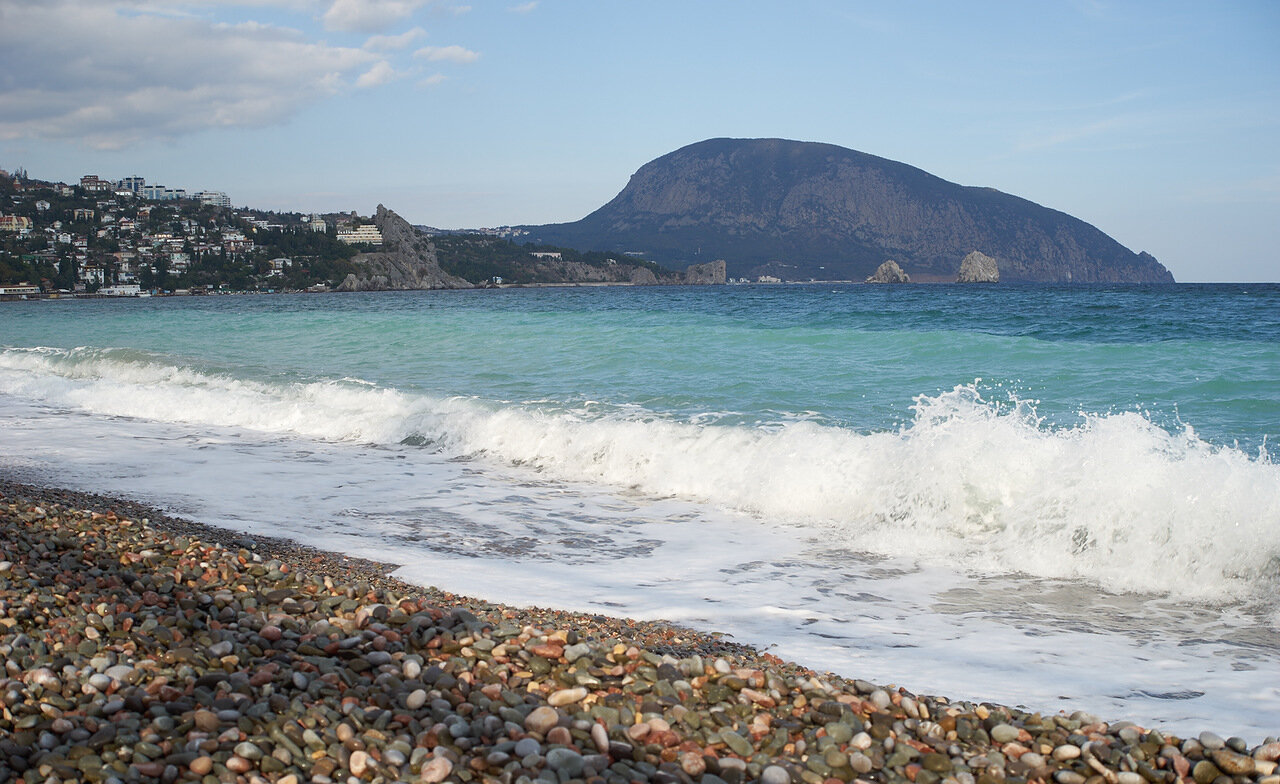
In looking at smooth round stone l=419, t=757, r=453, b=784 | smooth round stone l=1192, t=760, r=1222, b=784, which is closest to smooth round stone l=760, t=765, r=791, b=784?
smooth round stone l=419, t=757, r=453, b=784

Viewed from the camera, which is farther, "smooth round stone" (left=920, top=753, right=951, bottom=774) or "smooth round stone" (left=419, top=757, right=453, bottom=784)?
"smooth round stone" (left=920, top=753, right=951, bottom=774)

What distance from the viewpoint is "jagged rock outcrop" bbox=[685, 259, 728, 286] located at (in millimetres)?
144500

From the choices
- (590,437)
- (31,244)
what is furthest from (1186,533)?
(31,244)

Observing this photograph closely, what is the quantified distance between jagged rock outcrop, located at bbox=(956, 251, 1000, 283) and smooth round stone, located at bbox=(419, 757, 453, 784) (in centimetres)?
14541

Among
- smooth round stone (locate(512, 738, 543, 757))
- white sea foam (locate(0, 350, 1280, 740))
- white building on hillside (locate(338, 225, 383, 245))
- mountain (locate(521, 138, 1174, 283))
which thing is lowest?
white sea foam (locate(0, 350, 1280, 740))

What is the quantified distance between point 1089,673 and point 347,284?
11038 cm

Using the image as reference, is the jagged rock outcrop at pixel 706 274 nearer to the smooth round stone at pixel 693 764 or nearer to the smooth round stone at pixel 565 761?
the smooth round stone at pixel 693 764

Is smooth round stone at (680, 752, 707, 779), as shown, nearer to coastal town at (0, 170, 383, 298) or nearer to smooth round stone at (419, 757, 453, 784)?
smooth round stone at (419, 757, 453, 784)

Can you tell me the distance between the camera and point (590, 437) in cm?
1057

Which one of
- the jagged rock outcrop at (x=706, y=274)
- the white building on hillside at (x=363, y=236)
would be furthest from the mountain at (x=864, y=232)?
the white building on hillside at (x=363, y=236)

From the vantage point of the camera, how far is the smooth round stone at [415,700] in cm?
322

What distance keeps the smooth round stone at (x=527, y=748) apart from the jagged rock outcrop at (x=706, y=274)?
142065mm

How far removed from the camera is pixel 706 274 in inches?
5699

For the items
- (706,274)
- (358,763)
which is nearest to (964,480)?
(358,763)
